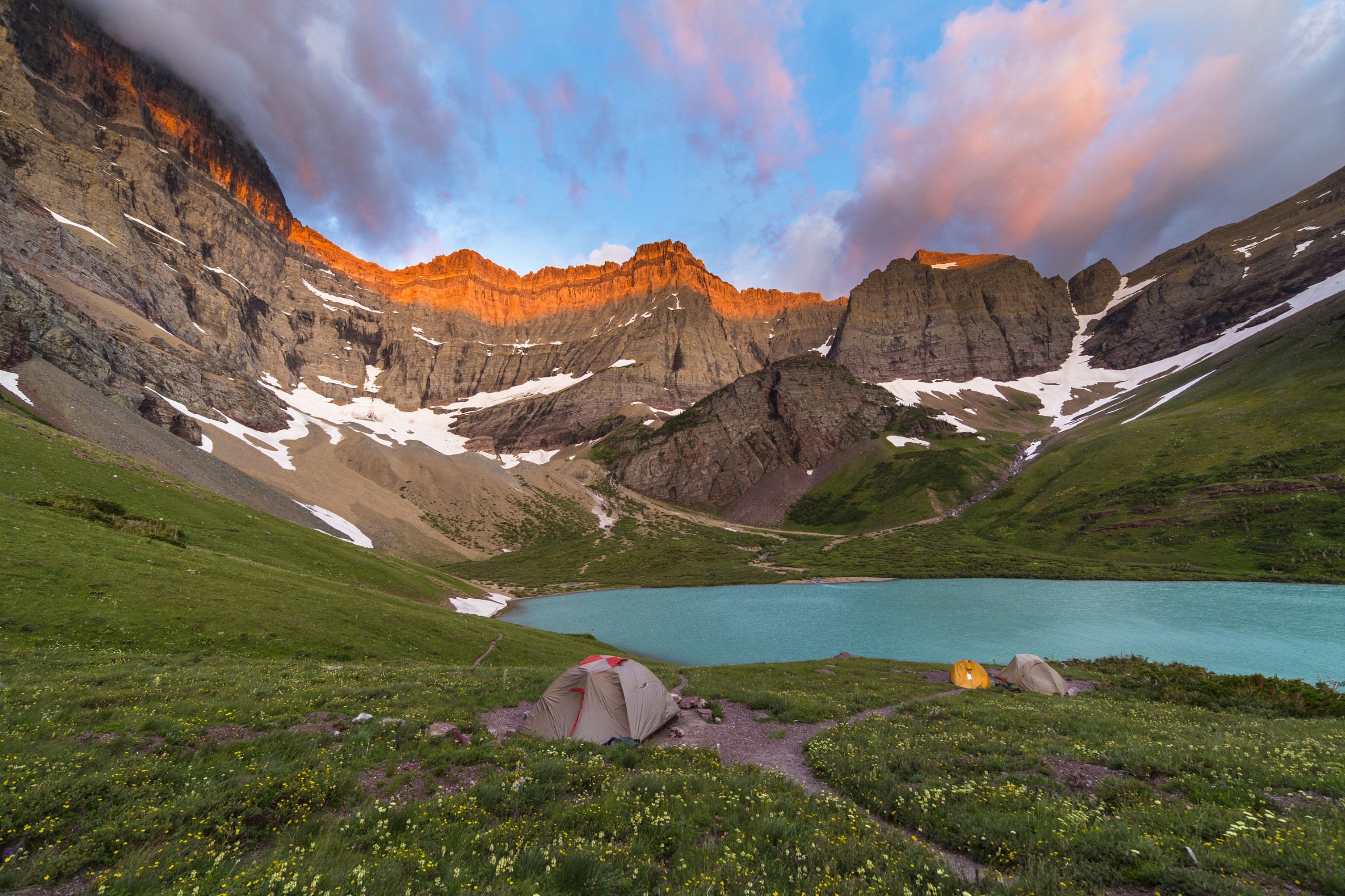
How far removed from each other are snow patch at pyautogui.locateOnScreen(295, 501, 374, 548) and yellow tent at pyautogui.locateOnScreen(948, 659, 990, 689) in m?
105

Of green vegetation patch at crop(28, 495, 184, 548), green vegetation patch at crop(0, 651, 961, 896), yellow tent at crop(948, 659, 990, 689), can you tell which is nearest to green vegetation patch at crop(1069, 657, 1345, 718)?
yellow tent at crop(948, 659, 990, 689)

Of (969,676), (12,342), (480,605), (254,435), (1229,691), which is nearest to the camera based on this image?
(1229,691)

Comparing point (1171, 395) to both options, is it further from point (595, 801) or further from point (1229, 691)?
point (595, 801)

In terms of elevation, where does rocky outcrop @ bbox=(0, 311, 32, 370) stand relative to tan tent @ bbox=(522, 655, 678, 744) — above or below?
above

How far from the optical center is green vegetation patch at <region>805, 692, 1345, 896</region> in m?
7.05

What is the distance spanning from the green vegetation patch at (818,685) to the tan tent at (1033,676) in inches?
150

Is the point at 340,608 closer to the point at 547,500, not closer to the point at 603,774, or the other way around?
the point at 603,774

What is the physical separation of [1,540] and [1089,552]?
490 feet

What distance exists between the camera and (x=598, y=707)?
1738cm

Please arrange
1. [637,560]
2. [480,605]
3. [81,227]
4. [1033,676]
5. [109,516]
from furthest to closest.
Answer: [81,227]
[637,560]
[480,605]
[109,516]
[1033,676]

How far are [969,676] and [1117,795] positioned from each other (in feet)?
78.1

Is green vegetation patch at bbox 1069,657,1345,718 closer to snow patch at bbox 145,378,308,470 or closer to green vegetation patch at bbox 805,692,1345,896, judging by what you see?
green vegetation patch at bbox 805,692,1345,896

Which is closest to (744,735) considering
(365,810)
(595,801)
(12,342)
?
(595,801)

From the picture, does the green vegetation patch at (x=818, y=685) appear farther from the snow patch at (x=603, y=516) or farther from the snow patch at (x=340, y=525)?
the snow patch at (x=603, y=516)
